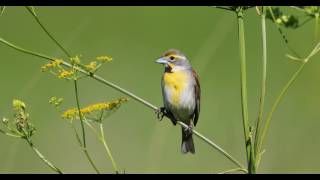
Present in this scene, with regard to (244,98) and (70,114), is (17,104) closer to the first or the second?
(70,114)

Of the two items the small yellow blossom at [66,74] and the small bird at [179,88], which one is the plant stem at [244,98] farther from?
the small bird at [179,88]

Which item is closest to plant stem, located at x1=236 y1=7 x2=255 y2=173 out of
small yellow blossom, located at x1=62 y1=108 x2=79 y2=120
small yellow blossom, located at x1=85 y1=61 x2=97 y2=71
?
small yellow blossom, located at x1=85 y1=61 x2=97 y2=71

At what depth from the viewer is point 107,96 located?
9961 mm

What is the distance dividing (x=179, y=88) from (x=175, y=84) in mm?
36

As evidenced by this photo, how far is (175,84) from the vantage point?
5.21 meters

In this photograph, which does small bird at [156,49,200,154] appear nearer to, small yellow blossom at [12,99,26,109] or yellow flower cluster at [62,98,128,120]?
yellow flower cluster at [62,98,128,120]

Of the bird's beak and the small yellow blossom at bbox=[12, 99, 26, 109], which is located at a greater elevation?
the bird's beak

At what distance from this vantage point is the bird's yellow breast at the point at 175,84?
519cm

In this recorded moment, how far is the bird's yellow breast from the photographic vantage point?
17.0ft

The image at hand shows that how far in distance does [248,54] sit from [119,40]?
2017 millimetres

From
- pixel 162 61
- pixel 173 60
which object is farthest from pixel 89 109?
pixel 173 60

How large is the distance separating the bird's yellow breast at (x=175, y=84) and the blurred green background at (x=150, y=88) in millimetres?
664
